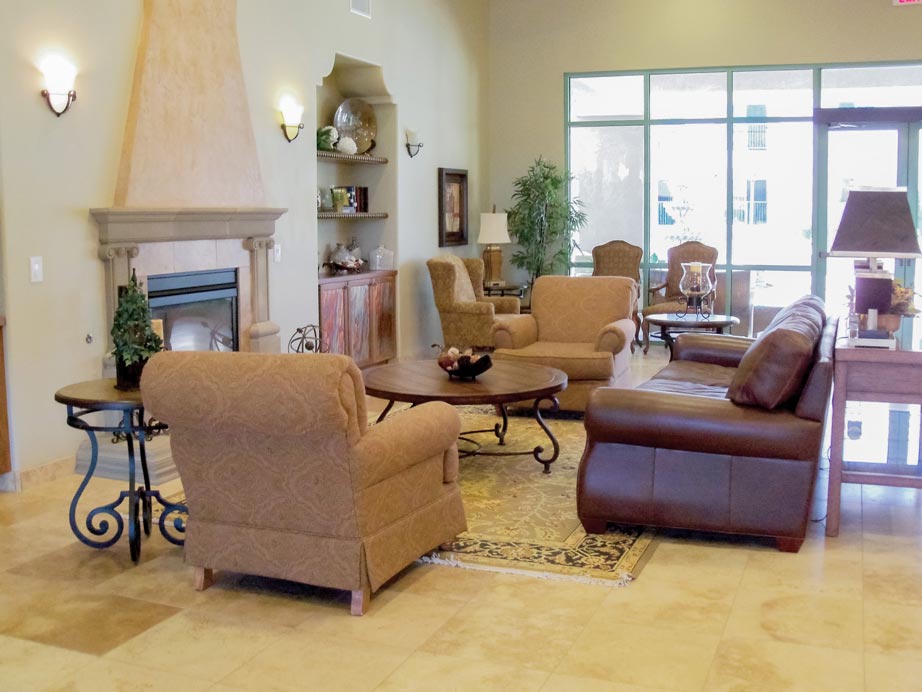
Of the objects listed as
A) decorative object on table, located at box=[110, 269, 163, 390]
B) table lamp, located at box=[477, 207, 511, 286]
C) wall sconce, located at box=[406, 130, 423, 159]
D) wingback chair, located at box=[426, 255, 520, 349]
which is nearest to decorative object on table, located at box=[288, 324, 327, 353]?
wingback chair, located at box=[426, 255, 520, 349]

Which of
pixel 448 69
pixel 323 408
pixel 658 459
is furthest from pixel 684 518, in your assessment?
pixel 448 69

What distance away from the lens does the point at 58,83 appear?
17.7ft

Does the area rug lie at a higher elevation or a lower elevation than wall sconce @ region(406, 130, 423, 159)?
lower

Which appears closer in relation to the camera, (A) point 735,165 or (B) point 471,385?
(B) point 471,385

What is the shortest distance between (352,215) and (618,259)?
343 cm

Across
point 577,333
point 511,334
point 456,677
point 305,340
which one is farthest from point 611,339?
point 456,677

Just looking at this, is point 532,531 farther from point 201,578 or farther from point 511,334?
point 511,334

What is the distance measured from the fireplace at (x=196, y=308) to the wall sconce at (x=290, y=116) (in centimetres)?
118

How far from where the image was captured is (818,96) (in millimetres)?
10742

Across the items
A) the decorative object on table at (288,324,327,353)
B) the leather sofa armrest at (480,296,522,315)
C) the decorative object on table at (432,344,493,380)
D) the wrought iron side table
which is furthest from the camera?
the leather sofa armrest at (480,296,522,315)

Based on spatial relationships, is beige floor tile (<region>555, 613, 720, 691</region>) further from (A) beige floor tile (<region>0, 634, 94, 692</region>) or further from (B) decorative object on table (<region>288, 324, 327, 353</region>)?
(B) decorative object on table (<region>288, 324, 327, 353</region>)

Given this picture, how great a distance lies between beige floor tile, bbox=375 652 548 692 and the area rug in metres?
0.85

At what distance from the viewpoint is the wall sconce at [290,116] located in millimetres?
7453

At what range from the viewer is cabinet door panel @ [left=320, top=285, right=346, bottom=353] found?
27.0 feet
